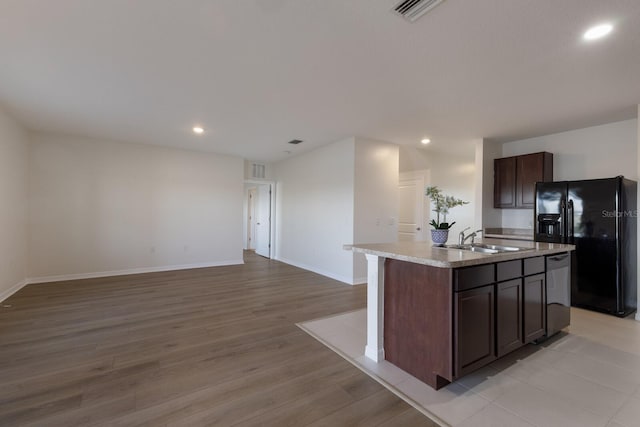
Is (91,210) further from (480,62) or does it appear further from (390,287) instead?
(480,62)

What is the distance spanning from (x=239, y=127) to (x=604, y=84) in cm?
443

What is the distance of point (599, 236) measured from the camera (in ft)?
11.8

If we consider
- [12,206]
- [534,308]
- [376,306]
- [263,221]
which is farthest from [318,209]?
[12,206]

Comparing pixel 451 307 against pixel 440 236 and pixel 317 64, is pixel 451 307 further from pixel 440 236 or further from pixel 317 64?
pixel 317 64

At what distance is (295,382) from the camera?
81.4 inches

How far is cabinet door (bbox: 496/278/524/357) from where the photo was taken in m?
2.16

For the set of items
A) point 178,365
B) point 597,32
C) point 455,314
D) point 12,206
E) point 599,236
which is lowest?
point 178,365

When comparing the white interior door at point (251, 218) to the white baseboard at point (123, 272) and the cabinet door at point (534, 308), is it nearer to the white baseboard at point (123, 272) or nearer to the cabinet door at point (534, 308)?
the white baseboard at point (123, 272)

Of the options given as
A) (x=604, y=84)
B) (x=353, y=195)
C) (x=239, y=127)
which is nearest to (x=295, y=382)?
(x=353, y=195)

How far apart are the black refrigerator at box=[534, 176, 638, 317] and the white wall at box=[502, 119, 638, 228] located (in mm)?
471

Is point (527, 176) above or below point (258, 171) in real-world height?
below

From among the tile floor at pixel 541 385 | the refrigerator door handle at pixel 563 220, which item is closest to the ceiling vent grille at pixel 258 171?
the tile floor at pixel 541 385

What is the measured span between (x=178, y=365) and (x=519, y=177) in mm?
5401

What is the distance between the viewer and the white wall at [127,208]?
4.93 meters
